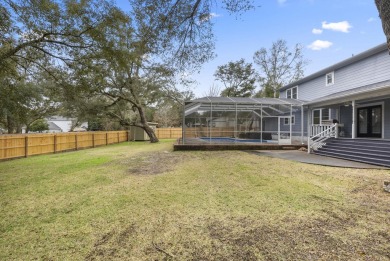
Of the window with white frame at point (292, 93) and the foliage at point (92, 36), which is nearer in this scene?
the foliage at point (92, 36)

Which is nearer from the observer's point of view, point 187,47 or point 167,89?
point 187,47

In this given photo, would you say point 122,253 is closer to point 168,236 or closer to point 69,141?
point 168,236

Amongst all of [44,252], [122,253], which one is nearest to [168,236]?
[122,253]

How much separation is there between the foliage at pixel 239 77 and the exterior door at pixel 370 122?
18487 millimetres

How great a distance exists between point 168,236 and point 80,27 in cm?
664

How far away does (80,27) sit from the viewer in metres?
6.68

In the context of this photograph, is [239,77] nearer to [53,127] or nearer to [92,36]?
[92,36]

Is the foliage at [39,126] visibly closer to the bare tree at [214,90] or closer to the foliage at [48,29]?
the bare tree at [214,90]

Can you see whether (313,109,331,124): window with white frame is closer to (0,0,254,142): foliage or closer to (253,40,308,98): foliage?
(0,0,254,142): foliage

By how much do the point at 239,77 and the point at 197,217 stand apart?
2888 cm

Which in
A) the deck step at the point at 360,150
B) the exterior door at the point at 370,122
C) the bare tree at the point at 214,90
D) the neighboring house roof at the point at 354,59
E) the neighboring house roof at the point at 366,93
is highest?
the bare tree at the point at 214,90

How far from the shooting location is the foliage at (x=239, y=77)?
3022cm

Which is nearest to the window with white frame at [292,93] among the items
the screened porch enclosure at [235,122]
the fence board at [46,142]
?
the screened porch enclosure at [235,122]

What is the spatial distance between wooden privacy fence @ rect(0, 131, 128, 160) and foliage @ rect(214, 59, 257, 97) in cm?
1848
